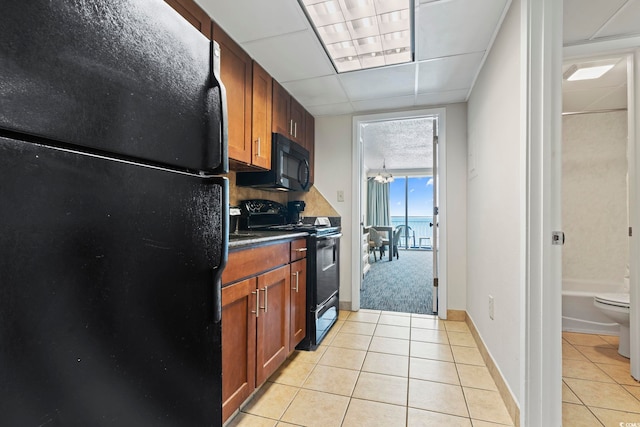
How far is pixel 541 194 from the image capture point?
48.2 inches

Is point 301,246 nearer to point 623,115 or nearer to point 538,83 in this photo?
point 538,83

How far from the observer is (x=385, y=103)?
287 cm

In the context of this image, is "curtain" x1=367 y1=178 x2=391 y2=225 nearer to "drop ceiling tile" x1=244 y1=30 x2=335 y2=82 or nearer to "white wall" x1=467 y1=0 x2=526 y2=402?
"white wall" x1=467 y1=0 x2=526 y2=402

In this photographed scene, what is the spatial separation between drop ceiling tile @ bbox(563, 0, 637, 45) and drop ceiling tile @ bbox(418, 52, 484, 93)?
0.47 m

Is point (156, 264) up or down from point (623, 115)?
down

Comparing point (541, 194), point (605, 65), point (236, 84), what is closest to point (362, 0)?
point (236, 84)

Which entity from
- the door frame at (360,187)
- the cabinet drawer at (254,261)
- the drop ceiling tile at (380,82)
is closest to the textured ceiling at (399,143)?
the door frame at (360,187)

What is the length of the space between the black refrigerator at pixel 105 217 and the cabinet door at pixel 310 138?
2.23m

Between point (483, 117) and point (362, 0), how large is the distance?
1213mm

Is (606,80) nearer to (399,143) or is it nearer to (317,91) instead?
(317,91)

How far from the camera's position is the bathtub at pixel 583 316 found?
7.91 feet

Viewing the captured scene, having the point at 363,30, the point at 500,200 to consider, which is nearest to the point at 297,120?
the point at 363,30

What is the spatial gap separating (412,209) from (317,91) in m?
7.00

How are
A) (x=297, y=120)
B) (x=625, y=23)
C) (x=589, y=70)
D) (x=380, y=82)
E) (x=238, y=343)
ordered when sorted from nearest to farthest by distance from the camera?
(x=238, y=343) → (x=625, y=23) → (x=589, y=70) → (x=380, y=82) → (x=297, y=120)
